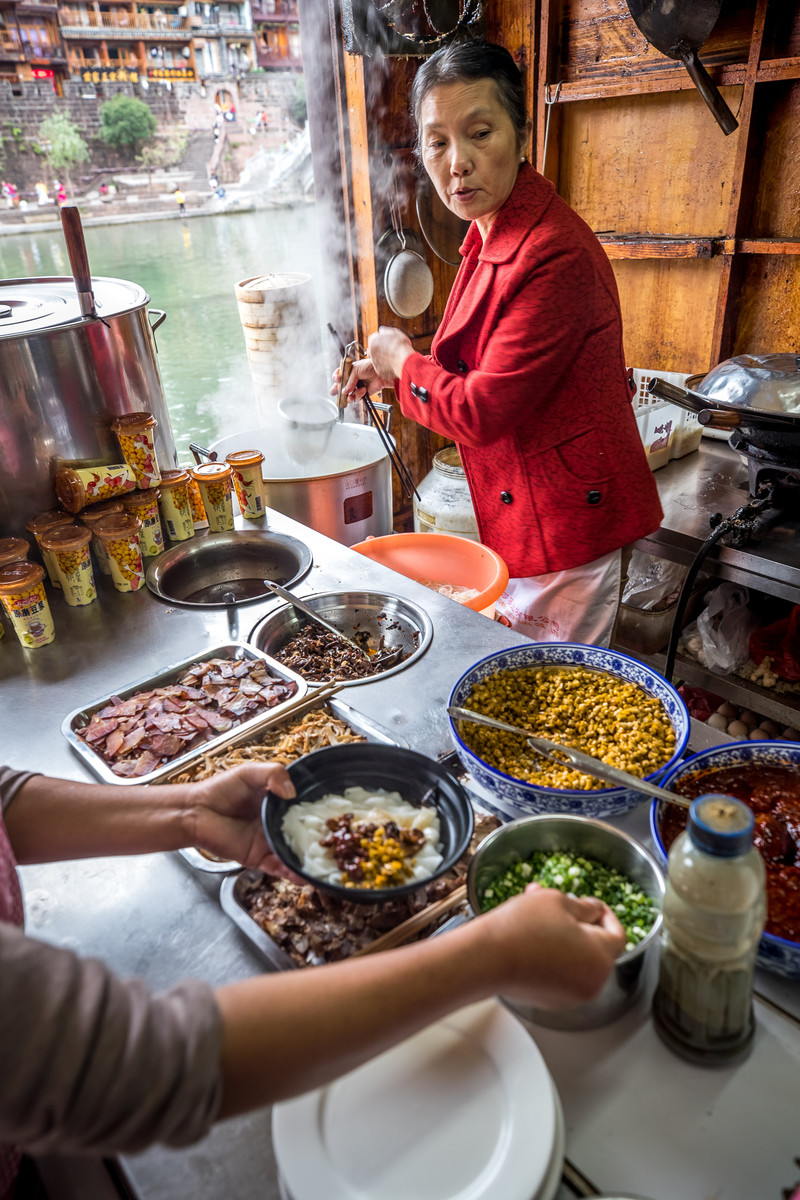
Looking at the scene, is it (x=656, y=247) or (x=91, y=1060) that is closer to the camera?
(x=91, y=1060)

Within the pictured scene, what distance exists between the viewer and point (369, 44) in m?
3.04

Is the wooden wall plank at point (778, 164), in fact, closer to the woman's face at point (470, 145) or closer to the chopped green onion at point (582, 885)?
the woman's face at point (470, 145)

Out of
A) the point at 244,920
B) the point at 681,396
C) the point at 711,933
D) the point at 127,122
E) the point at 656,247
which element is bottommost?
the point at 244,920

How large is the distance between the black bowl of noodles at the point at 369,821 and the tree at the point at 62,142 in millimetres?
3973

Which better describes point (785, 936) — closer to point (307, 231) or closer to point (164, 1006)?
point (164, 1006)

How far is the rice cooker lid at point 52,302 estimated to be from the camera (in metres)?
2.05

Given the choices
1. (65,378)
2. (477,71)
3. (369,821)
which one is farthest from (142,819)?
(477,71)

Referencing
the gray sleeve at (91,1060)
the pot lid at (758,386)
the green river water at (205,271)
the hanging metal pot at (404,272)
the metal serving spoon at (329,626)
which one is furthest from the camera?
the green river water at (205,271)

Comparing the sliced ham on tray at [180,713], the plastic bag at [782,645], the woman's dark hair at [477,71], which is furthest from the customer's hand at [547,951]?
the plastic bag at [782,645]

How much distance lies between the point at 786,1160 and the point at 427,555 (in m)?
1.83

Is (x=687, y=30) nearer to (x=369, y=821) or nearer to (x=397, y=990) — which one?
(x=369, y=821)

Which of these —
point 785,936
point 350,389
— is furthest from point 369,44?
point 785,936

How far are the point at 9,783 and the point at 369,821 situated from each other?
0.58 meters

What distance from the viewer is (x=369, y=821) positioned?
1.14m
